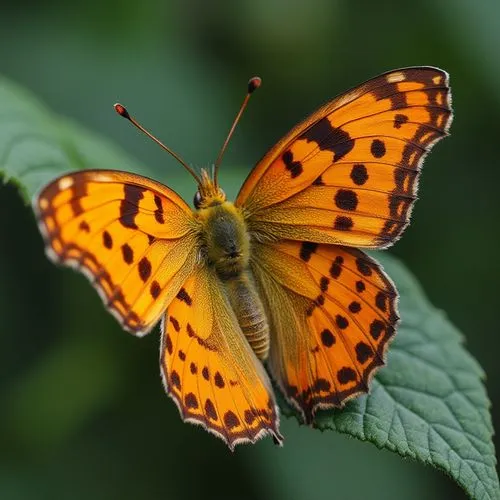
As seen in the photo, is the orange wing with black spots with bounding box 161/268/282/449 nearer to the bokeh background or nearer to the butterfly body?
the butterfly body

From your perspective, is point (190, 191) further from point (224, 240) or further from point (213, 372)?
point (213, 372)

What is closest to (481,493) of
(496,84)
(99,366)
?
(99,366)

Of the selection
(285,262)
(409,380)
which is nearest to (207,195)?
(285,262)

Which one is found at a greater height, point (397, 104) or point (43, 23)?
point (43, 23)

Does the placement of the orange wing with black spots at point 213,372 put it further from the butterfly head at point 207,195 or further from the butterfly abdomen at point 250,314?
the butterfly head at point 207,195

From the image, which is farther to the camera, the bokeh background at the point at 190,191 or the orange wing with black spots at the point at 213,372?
the bokeh background at the point at 190,191

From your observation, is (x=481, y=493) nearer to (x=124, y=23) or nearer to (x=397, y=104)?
(x=397, y=104)

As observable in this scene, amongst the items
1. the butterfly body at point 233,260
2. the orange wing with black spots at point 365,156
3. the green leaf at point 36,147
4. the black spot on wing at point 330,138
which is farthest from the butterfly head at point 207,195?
the green leaf at point 36,147
